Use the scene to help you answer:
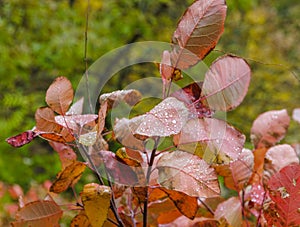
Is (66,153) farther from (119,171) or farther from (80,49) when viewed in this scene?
(80,49)

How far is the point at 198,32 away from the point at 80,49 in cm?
202

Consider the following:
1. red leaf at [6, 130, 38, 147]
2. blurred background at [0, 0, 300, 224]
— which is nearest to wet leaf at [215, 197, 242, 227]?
red leaf at [6, 130, 38, 147]

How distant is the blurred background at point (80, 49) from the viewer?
2402mm

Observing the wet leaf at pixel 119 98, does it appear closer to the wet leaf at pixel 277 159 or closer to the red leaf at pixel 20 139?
the red leaf at pixel 20 139

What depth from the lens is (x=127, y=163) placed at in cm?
49

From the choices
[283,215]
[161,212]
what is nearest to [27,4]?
[161,212]

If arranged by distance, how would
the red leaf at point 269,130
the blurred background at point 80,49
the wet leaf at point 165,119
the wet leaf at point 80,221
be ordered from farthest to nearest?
the blurred background at point 80,49 → the red leaf at point 269,130 → the wet leaf at point 80,221 → the wet leaf at point 165,119

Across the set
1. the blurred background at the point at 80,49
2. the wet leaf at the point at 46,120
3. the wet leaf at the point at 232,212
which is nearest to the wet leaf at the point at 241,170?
the wet leaf at the point at 232,212

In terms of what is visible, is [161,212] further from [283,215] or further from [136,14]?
[136,14]

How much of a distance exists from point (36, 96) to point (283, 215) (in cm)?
213

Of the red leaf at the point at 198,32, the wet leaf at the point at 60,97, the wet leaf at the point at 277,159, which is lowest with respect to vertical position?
the wet leaf at the point at 277,159

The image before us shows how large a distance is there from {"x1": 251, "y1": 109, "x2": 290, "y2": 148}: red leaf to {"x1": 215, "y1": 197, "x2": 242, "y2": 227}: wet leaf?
11 centimetres

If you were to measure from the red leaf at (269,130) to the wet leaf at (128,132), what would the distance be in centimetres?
27

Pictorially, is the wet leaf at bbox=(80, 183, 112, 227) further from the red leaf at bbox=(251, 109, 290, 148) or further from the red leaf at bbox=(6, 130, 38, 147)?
the red leaf at bbox=(251, 109, 290, 148)
